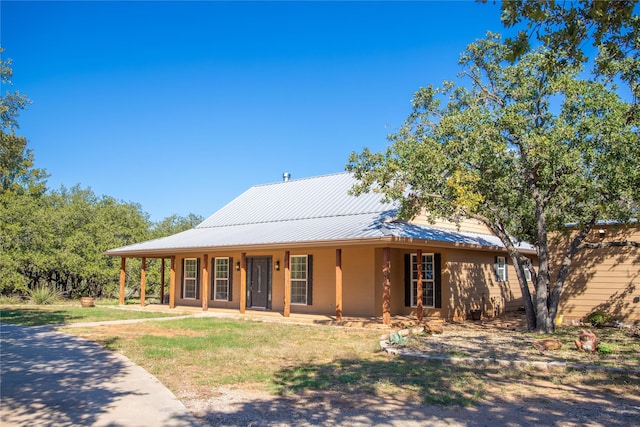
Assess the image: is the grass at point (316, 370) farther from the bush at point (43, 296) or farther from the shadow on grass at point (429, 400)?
the bush at point (43, 296)

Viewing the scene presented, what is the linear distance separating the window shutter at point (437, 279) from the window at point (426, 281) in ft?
0.32

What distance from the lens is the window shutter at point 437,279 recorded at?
15.2 m

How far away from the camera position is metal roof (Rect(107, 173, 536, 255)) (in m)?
14.2

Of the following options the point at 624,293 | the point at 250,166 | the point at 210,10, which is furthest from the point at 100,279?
the point at 624,293

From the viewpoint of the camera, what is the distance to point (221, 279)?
63.8ft

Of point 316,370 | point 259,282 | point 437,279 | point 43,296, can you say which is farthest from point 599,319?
point 43,296

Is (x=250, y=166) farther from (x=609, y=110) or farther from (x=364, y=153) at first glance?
(x=609, y=110)

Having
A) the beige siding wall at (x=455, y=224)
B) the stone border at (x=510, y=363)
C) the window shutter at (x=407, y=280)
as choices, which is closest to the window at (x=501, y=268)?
the beige siding wall at (x=455, y=224)

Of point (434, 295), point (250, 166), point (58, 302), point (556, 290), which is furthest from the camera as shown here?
point (250, 166)

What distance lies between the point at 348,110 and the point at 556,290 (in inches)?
447

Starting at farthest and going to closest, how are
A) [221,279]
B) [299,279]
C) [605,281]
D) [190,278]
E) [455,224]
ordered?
[190,278] < [221,279] < [299,279] < [455,224] < [605,281]

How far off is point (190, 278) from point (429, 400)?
16024 mm

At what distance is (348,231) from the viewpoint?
13930 mm

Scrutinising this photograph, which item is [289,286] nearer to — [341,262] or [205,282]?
[341,262]
